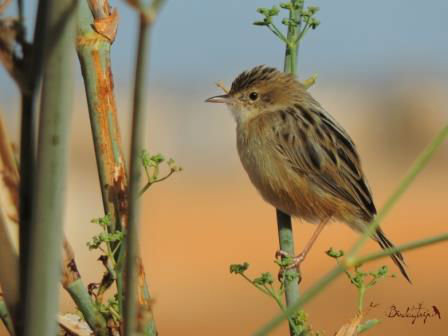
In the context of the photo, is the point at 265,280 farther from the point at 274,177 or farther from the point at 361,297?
the point at 274,177

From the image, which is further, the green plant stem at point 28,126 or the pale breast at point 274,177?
the pale breast at point 274,177

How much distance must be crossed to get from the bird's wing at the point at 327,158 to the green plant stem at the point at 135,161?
14.4 ft

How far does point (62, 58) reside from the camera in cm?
97

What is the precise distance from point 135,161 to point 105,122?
798 millimetres

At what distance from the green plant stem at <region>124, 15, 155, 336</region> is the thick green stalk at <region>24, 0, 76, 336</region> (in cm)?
8

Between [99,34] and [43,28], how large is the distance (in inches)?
30.1

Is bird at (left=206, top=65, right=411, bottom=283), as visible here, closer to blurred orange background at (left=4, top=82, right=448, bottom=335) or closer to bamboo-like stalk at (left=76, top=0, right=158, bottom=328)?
bamboo-like stalk at (left=76, top=0, right=158, bottom=328)

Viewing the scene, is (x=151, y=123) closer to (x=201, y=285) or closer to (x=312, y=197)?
(x=201, y=285)

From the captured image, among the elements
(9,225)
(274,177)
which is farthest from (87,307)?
(274,177)

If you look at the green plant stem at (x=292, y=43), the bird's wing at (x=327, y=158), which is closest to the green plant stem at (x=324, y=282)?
the green plant stem at (x=292, y=43)

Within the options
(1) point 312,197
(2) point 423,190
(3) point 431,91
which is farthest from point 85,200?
(1) point 312,197

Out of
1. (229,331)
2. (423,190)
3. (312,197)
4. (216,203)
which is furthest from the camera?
(216,203)

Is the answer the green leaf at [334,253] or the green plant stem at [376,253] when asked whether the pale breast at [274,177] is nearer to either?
the green leaf at [334,253]

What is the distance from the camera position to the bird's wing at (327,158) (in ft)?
17.7
